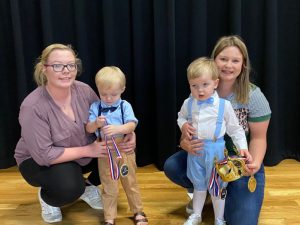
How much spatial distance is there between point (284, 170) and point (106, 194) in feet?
4.59

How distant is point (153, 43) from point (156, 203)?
1097 millimetres

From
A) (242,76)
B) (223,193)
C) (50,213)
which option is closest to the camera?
(223,193)

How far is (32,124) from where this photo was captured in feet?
6.73

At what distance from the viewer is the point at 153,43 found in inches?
111

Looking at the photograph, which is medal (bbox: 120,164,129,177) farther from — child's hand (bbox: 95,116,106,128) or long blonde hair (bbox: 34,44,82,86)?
long blonde hair (bbox: 34,44,82,86)

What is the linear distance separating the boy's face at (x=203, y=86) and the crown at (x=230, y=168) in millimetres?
331

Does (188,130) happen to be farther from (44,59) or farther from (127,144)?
(44,59)

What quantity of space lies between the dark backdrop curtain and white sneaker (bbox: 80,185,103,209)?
0.64 metres

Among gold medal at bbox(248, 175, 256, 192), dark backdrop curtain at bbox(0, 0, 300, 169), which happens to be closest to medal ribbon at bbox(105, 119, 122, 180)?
gold medal at bbox(248, 175, 256, 192)

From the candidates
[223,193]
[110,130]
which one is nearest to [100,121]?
[110,130]

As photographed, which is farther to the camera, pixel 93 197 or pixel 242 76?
pixel 93 197

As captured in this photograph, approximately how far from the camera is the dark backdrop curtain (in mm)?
2729

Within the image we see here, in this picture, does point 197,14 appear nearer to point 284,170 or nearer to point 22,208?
point 284,170

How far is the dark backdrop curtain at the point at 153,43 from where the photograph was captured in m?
2.73
